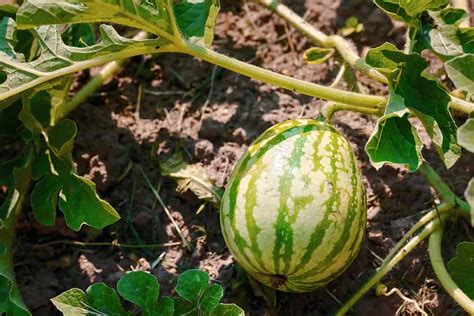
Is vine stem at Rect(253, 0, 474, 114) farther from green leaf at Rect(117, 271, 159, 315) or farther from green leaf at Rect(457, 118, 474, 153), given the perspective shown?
green leaf at Rect(117, 271, 159, 315)

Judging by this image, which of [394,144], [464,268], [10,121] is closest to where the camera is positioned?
[394,144]

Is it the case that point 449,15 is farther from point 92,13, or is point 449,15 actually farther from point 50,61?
point 50,61

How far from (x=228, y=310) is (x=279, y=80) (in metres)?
0.79

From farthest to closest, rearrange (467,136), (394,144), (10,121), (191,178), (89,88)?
(89,88) < (191,178) < (10,121) < (394,144) < (467,136)

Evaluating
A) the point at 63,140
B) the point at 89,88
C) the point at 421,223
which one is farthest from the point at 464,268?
the point at 89,88

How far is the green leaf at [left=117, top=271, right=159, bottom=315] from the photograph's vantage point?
8.37 feet

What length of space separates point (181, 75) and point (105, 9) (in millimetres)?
1059

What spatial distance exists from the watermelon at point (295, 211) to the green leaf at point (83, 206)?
399 millimetres

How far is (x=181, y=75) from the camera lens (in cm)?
344

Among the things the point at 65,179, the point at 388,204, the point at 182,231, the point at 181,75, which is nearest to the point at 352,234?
the point at 388,204

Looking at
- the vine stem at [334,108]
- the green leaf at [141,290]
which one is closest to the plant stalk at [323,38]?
the vine stem at [334,108]

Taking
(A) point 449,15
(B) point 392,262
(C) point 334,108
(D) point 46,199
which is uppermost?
(A) point 449,15

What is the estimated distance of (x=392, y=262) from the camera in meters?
2.82

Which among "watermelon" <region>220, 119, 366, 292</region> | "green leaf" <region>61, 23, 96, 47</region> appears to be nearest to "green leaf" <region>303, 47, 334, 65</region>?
"watermelon" <region>220, 119, 366, 292</region>
